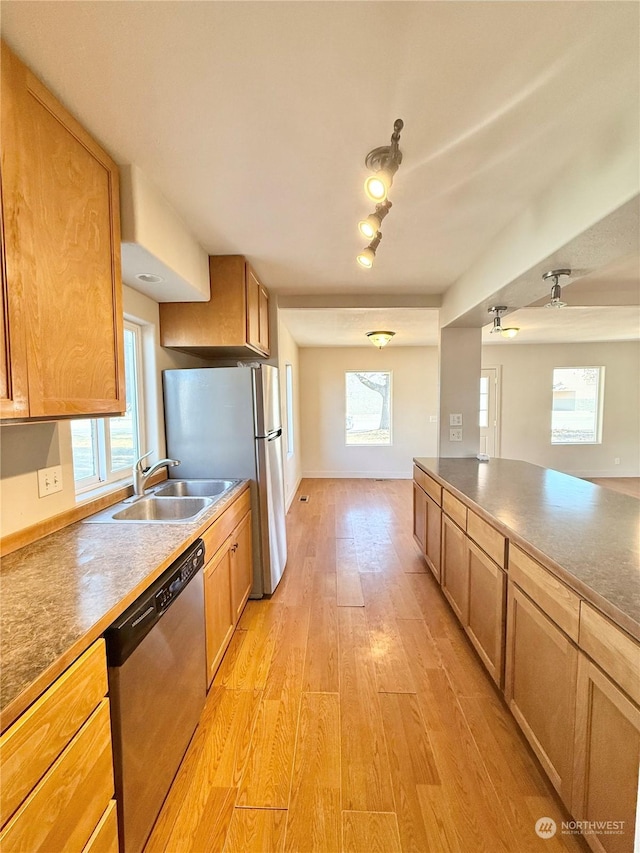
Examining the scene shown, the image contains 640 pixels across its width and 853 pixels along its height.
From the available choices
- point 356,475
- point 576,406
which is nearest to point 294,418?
point 356,475

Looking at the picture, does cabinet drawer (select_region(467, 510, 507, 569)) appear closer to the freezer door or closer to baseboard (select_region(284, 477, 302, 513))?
the freezer door

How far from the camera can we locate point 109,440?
2.01 meters

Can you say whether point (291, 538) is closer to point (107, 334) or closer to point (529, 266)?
point (107, 334)

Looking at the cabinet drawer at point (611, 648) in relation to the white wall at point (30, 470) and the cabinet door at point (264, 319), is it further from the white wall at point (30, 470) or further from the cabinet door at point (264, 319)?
the cabinet door at point (264, 319)

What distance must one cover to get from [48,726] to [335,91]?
1.80 m

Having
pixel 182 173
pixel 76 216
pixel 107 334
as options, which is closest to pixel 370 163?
pixel 182 173

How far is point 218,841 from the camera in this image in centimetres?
116

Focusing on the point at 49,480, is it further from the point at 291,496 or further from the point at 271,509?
the point at 291,496

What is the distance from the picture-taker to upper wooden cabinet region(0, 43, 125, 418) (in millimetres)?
973

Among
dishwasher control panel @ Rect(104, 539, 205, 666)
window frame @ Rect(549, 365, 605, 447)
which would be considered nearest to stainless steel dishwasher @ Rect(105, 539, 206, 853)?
dishwasher control panel @ Rect(104, 539, 205, 666)

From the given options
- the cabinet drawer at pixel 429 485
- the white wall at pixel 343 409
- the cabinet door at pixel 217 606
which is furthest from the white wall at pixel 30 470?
the white wall at pixel 343 409

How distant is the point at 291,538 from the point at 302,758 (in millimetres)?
2371

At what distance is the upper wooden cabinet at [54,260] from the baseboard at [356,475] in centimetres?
516

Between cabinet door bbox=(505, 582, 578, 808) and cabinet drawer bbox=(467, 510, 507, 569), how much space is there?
143 mm
